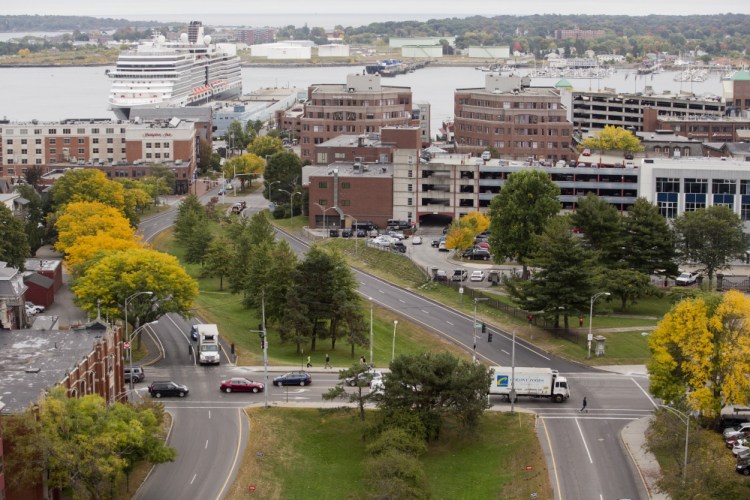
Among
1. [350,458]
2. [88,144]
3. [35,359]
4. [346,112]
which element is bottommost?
[350,458]

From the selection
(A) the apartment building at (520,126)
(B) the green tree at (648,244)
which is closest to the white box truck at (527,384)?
(B) the green tree at (648,244)

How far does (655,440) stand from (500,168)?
54371 millimetres

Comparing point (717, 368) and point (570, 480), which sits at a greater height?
point (717, 368)

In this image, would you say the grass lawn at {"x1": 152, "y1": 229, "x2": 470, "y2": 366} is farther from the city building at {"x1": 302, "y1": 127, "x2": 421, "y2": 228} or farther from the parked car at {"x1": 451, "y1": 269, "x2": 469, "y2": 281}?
the city building at {"x1": 302, "y1": 127, "x2": 421, "y2": 228}

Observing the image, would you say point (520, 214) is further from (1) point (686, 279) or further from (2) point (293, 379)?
(2) point (293, 379)

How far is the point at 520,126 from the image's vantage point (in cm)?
13375

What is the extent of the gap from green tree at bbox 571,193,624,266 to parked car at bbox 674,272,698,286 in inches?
196

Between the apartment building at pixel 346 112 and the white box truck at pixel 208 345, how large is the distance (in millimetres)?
73145

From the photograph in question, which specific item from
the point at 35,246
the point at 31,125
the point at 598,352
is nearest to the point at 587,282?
the point at 598,352

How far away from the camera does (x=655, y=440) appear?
4909 centimetres

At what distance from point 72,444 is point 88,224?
43536 millimetres

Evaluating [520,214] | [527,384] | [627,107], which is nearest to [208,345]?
[527,384]

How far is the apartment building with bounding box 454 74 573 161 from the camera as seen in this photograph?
433 feet

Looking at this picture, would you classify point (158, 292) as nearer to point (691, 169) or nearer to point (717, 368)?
point (717, 368)
